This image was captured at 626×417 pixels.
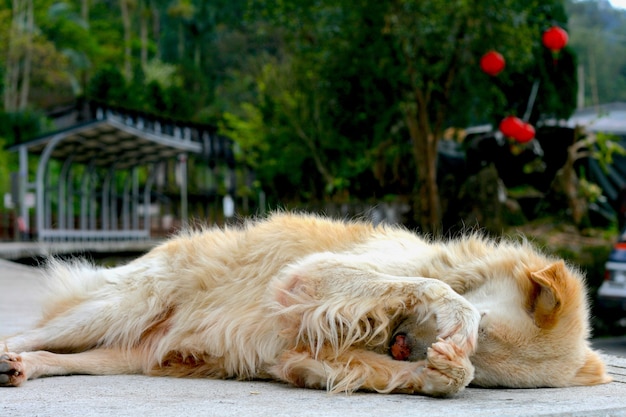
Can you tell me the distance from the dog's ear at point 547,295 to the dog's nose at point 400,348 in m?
0.51

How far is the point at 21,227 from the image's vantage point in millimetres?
24984

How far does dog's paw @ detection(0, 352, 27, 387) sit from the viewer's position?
11.4 ft

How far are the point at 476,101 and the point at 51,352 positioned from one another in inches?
801

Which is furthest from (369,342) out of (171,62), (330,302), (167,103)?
(171,62)

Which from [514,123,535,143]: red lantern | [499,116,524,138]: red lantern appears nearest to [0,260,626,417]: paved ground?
[499,116,524,138]: red lantern

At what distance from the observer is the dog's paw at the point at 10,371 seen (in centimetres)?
348

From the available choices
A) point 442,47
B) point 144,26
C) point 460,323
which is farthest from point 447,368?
point 144,26

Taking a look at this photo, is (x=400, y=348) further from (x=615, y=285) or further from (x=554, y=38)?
(x=554, y=38)

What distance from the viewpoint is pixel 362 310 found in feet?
11.3

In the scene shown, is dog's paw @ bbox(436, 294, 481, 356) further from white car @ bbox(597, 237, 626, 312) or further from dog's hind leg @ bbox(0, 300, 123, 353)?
white car @ bbox(597, 237, 626, 312)

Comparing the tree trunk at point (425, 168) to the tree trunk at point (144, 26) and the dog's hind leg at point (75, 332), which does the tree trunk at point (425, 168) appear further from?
the tree trunk at point (144, 26)

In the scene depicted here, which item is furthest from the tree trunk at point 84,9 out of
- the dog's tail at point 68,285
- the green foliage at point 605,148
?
the dog's tail at point 68,285

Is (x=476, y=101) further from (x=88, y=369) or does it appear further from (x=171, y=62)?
(x=171, y=62)

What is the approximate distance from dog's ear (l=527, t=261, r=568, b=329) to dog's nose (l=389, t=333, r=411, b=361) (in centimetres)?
51
